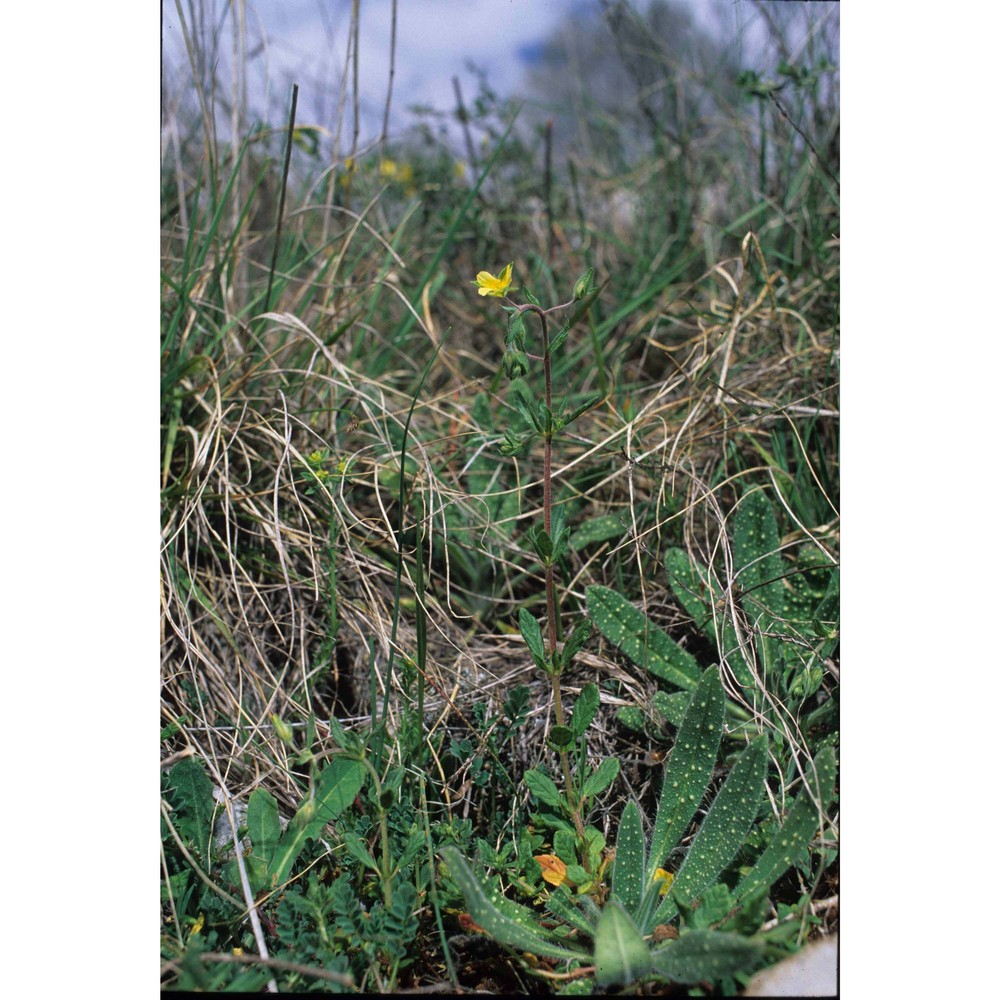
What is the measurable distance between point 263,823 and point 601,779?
42cm

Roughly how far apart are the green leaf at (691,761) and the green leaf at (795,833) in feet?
0.33

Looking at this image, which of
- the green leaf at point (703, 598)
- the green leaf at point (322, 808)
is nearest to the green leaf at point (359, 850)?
the green leaf at point (322, 808)

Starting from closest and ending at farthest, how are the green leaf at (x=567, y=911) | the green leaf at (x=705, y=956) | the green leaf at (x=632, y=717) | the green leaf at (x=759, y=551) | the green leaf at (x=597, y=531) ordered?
1. the green leaf at (x=705, y=956)
2. the green leaf at (x=567, y=911)
3. the green leaf at (x=632, y=717)
4. the green leaf at (x=759, y=551)
5. the green leaf at (x=597, y=531)

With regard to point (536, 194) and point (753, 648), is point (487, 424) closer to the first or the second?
point (753, 648)

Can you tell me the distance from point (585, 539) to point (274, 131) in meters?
1.10

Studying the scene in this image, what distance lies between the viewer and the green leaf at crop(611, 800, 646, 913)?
0.91 metres

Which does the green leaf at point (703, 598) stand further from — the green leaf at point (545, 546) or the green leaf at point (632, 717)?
the green leaf at point (545, 546)

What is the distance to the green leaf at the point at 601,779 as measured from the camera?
36.6 inches

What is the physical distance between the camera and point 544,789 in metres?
0.95

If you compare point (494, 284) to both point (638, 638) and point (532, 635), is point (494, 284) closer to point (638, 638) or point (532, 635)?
point (532, 635)

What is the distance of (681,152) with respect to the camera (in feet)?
7.00

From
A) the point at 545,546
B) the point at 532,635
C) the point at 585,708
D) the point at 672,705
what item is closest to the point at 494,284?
the point at 545,546

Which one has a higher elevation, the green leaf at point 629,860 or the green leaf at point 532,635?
the green leaf at point 532,635

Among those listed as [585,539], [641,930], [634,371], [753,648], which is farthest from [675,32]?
[641,930]
